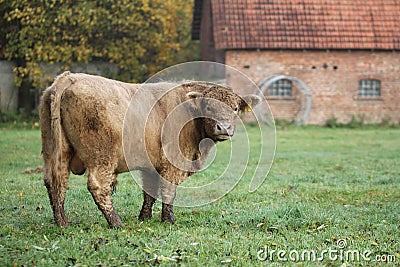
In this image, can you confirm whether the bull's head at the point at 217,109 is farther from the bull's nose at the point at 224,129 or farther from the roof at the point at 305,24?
the roof at the point at 305,24

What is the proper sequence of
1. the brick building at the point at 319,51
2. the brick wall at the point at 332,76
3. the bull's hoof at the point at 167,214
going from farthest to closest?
the brick wall at the point at 332,76 < the brick building at the point at 319,51 < the bull's hoof at the point at 167,214

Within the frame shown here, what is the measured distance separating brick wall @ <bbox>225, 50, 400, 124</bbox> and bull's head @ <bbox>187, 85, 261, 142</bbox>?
18.9 m

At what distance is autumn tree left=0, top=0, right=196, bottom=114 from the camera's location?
80.8 feet

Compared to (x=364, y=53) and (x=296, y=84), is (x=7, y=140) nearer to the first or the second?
(x=296, y=84)

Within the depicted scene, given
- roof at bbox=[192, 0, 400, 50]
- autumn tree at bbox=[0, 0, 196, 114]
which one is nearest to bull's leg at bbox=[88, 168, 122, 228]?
autumn tree at bbox=[0, 0, 196, 114]

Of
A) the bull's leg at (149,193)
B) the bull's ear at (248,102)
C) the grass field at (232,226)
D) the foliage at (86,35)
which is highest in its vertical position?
the foliage at (86,35)

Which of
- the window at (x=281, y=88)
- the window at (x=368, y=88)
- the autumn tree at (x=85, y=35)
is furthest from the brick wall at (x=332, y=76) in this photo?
the autumn tree at (x=85, y=35)

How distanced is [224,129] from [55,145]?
6.72 ft

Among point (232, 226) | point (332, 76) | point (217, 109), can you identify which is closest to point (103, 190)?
point (232, 226)

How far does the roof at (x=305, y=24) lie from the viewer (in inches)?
1069

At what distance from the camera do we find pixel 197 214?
8.93 meters

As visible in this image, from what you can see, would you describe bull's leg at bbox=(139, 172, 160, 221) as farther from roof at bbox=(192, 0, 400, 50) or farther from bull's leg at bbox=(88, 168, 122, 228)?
roof at bbox=(192, 0, 400, 50)

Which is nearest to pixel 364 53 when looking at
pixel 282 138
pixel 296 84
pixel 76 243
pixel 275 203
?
pixel 296 84

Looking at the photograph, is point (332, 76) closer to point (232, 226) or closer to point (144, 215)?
point (144, 215)
